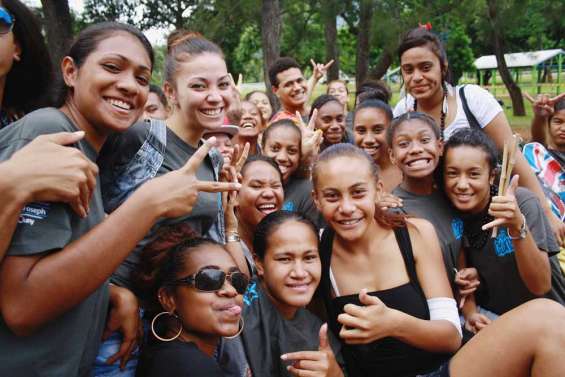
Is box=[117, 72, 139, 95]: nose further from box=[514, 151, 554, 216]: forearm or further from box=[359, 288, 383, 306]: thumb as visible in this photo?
box=[514, 151, 554, 216]: forearm

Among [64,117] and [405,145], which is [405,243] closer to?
[405,145]

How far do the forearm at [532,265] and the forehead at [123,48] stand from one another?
199 centimetres

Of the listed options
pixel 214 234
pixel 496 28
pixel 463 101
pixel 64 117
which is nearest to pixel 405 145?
pixel 463 101

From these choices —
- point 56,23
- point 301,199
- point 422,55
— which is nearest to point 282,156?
point 301,199

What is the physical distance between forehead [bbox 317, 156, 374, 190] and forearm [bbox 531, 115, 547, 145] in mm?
2605

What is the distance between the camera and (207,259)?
226 centimetres

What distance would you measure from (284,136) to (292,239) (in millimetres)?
1553

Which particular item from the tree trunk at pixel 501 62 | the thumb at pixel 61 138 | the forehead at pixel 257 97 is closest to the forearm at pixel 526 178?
the thumb at pixel 61 138

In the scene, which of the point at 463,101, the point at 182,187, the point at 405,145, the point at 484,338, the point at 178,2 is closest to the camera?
the point at 182,187

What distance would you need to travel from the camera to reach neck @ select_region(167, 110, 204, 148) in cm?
255

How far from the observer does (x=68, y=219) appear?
1.62 metres

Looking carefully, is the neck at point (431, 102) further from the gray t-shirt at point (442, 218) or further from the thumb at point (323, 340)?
the thumb at point (323, 340)

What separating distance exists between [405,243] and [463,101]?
1.53m

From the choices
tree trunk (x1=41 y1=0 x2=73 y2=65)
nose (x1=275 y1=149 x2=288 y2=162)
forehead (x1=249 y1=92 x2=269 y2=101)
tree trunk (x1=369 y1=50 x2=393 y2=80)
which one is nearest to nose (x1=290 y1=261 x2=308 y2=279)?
nose (x1=275 y1=149 x2=288 y2=162)
